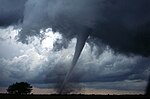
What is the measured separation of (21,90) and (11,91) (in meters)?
6.34

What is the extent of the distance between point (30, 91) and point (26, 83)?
5.80 metres

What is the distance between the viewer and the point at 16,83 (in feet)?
572

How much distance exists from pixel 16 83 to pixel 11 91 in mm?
7358

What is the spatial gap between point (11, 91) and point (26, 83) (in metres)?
10.8

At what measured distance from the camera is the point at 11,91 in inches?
6644

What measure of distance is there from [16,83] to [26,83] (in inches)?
265

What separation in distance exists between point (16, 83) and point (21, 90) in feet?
26.4

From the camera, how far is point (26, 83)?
17350cm

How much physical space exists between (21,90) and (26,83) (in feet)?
21.4

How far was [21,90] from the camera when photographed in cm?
16875

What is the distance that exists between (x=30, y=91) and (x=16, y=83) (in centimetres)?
1063
